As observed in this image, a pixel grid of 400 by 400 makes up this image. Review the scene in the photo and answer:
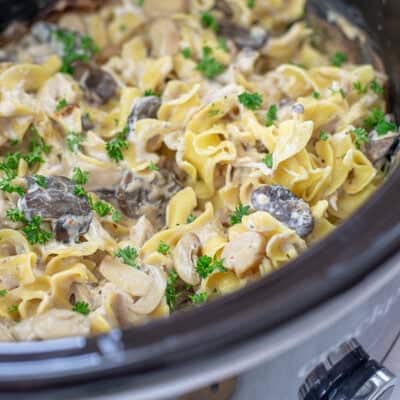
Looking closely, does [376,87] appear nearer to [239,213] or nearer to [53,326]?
[239,213]

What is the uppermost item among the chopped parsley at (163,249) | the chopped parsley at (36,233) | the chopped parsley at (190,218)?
the chopped parsley at (163,249)

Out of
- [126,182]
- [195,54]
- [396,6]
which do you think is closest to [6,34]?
[195,54]

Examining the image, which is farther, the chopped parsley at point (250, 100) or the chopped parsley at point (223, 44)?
the chopped parsley at point (223, 44)

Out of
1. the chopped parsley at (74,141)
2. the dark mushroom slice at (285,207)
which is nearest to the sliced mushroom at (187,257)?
the dark mushroom slice at (285,207)

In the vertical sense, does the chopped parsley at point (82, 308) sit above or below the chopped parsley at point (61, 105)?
below

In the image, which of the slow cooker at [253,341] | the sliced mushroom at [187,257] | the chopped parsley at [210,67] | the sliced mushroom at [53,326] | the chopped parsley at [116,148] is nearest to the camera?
the slow cooker at [253,341]

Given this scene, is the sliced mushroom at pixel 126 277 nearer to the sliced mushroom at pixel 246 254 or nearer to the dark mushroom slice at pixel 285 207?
the sliced mushroom at pixel 246 254

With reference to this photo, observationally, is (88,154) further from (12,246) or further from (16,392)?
(16,392)

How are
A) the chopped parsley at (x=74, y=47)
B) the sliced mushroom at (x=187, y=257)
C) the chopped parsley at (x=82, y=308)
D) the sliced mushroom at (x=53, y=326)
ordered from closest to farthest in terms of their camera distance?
1. the sliced mushroom at (x=53, y=326)
2. the chopped parsley at (x=82, y=308)
3. the sliced mushroom at (x=187, y=257)
4. the chopped parsley at (x=74, y=47)
